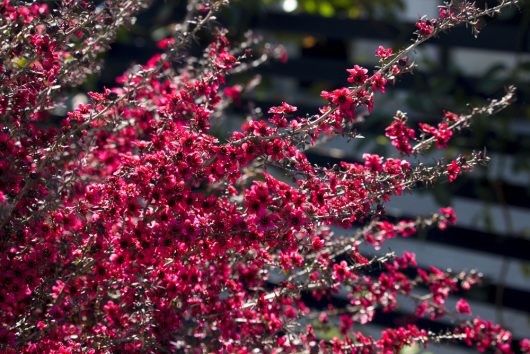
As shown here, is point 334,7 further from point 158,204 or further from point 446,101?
point 158,204

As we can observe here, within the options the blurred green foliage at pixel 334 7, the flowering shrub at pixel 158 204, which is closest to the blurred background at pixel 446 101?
the blurred green foliage at pixel 334 7

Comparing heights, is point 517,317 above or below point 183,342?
below

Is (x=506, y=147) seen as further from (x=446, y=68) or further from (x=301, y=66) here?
(x=301, y=66)

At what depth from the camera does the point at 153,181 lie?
129cm

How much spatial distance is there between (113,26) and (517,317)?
2558mm

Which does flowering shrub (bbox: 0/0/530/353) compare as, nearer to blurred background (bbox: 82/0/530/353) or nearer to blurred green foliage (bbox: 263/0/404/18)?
blurred background (bbox: 82/0/530/353)

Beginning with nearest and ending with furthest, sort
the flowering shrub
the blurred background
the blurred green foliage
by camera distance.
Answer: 1. the flowering shrub
2. the blurred background
3. the blurred green foliage

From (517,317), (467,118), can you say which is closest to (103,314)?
(467,118)

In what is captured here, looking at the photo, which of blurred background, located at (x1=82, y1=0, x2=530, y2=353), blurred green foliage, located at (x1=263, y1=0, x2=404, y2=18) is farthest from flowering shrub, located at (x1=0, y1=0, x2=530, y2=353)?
blurred green foliage, located at (x1=263, y1=0, x2=404, y2=18)

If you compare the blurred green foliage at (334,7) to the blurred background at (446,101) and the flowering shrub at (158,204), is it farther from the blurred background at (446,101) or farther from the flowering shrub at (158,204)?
the flowering shrub at (158,204)

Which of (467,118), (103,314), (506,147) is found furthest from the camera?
(506,147)

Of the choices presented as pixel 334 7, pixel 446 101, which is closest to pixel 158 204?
pixel 446 101

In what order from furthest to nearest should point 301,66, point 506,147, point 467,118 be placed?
point 301,66 → point 506,147 → point 467,118

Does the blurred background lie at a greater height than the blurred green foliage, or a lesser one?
lesser
